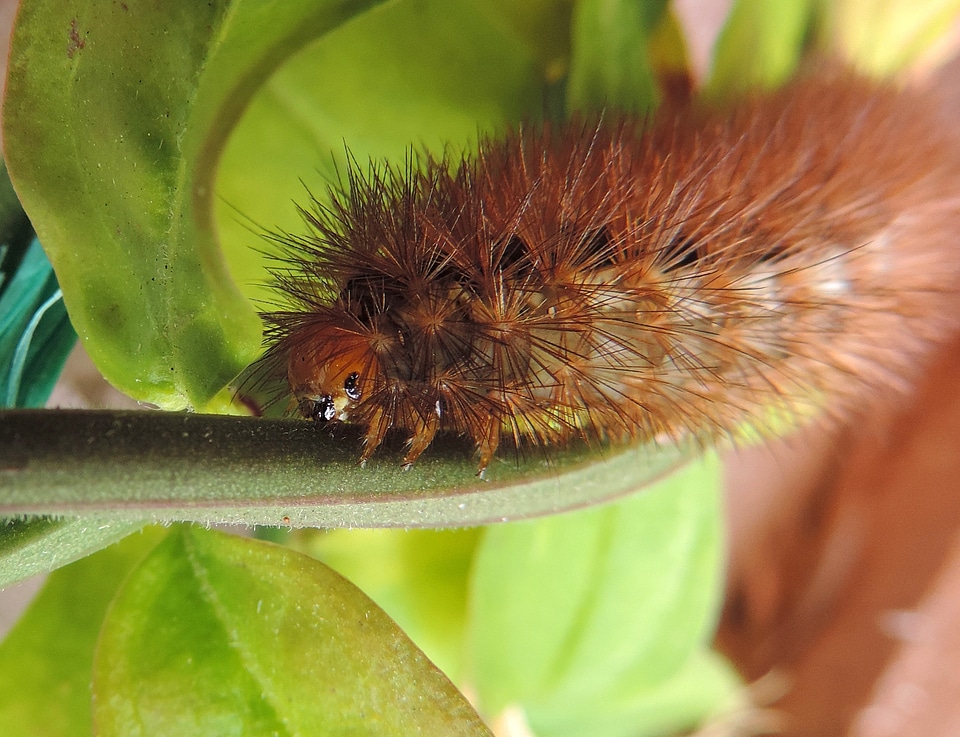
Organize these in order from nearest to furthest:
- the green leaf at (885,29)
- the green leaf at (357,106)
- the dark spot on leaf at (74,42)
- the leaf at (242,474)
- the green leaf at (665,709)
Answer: the leaf at (242,474)
the dark spot on leaf at (74,42)
the green leaf at (357,106)
the green leaf at (885,29)
the green leaf at (665,709)

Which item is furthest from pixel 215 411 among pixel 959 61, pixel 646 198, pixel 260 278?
pixel 959 61

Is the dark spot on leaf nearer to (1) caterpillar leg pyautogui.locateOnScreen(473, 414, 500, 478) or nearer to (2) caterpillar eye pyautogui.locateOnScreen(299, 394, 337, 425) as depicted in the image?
(2) caterpillar eye pyautogui.locateOnScreen(299, 394, 337, 425)

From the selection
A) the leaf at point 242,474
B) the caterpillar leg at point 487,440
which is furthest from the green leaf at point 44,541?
the caterpillar leg at point 487,440

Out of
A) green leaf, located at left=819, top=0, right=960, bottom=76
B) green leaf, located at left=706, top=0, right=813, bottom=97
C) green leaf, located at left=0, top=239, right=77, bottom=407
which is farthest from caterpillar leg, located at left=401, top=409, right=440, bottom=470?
green leaf, located at left=819, top=0, right=960, bottom=76

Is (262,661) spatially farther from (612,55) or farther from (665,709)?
(665,709)

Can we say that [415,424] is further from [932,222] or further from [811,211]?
[932,222]

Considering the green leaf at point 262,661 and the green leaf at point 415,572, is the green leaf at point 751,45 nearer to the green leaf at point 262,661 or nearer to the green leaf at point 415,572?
the green leaf at point 415,572
